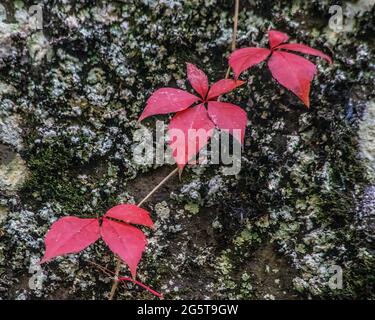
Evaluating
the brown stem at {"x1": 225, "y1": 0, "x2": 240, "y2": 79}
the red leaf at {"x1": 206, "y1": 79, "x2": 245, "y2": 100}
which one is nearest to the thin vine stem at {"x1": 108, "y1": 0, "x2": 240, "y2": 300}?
the brown stem at {"x1": 225, "y1": 0, "x2": 240, "y2": 79}

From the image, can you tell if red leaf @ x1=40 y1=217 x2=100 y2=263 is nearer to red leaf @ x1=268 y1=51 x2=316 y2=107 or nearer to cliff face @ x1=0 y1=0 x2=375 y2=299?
cliff face @ x1=0 y1=0 x2=375 y2=299

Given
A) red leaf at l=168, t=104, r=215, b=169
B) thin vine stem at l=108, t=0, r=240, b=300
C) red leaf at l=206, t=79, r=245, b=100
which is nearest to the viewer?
red leaf at l=168, t=104, r=215, b=169

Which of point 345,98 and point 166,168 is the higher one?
point 345,98

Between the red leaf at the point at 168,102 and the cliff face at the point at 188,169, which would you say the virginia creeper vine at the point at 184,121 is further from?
the cliff face at the point at 188,169

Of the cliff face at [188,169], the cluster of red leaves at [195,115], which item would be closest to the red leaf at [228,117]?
the cluster of red leaves at [195,115]

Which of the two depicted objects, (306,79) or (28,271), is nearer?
(306,79)

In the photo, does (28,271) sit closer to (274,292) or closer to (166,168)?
(166,168)
